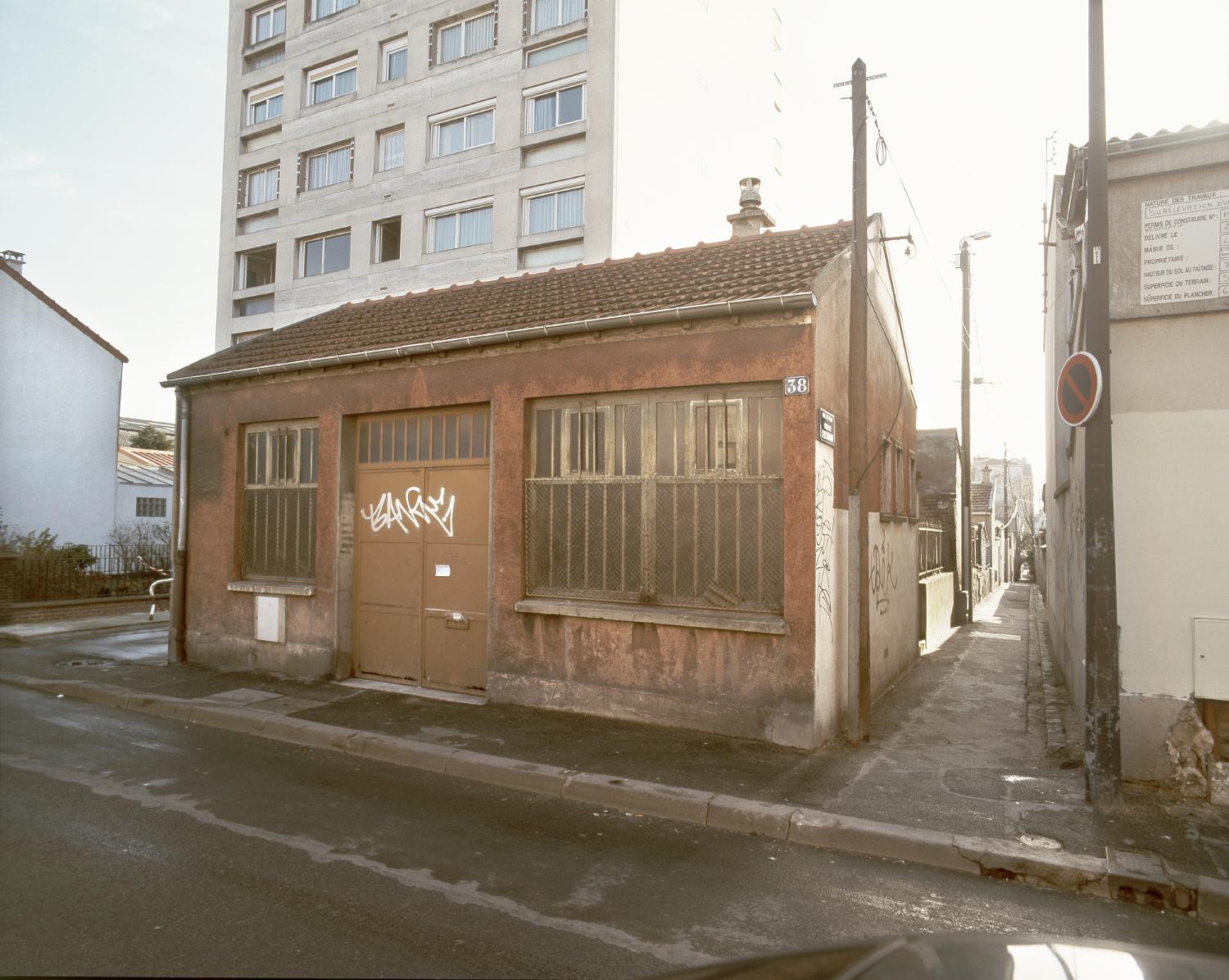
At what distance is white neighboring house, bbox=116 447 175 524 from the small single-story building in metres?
19.5

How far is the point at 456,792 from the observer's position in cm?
641

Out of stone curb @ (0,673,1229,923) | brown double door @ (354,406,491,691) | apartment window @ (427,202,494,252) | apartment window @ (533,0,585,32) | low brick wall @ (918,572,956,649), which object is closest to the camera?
stone curb @ (0,673,1229,923)

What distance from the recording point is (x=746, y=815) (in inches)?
223

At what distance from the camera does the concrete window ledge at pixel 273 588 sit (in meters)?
10.6

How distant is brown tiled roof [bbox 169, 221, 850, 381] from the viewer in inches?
324

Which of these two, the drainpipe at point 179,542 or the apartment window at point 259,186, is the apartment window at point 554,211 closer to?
the apartment window at point 259,186

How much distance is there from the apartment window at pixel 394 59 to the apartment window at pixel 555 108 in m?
6.25

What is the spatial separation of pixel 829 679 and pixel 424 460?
5.45 m

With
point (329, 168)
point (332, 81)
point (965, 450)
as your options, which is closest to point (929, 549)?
point (965, 450)

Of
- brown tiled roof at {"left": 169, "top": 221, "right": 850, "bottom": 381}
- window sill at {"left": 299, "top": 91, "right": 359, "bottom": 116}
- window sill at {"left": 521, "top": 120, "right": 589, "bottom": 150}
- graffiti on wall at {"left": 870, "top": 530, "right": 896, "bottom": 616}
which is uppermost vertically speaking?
window sill at {"left": 299, "top": 91, "right": 359, "bottom": 116}

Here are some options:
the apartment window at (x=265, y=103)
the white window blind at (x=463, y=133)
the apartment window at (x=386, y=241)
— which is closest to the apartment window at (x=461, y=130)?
the white window blind at (x=463, y=133)

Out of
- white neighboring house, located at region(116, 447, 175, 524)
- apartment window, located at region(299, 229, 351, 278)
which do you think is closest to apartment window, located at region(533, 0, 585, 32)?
apartment window, located at region(299, 229, 351, 278)

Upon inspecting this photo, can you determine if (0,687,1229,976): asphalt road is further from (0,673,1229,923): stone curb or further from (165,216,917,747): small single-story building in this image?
(165,216,917,747): small single-story building

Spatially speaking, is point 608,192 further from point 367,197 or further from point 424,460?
point 424,460
